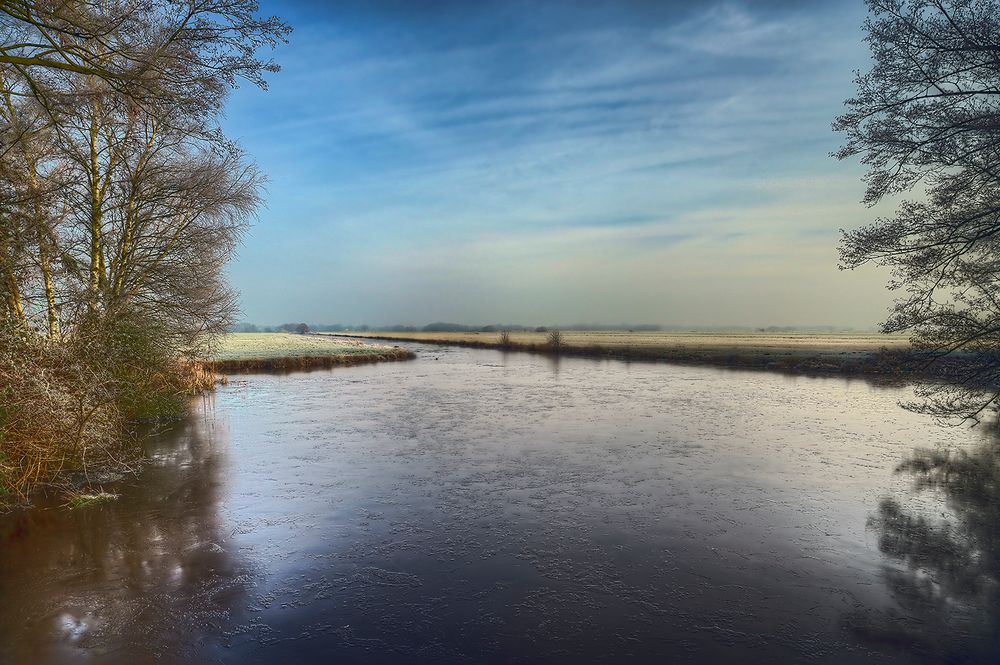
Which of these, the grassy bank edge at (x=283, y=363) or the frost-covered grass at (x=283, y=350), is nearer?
the grassy bank edge at (x=283, y=363)

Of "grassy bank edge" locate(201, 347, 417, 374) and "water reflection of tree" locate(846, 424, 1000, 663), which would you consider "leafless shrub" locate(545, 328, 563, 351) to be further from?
"water reflection of tree" locate(846, 424, 1000, 663)

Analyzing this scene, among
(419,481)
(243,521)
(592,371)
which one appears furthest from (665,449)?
(592,371)

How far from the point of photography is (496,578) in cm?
567

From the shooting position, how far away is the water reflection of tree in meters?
4.62

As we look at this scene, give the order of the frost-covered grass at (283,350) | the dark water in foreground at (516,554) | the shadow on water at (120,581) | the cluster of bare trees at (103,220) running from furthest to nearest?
the frost-covered grass at (283,350), the cluster of bare trees at (103,220), the dark water in foreground at (516,554), the shadow on water at (120,581)

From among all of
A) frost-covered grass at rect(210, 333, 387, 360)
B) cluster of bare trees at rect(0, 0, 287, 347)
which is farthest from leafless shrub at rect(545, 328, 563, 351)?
cluster of bare trees at rect(0, 0, 287, 347)

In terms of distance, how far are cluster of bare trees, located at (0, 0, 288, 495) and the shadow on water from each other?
1.70m

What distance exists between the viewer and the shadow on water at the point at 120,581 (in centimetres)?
444

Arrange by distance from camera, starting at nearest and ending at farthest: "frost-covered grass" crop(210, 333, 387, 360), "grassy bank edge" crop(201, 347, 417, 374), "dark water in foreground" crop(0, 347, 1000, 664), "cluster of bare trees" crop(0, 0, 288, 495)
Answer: "dark water in foreground" crop(0, 347, 1000, 664)
"cluster of bare trees" crop(0, 0, 288, 495)
"grassy bank edge" crop(201, 347, 417, 374)
"frost-covered grass" crop(210, 333, 387, 360)

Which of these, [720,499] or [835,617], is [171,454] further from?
[835,617]

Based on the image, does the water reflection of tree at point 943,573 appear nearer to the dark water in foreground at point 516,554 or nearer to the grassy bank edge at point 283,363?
the dark water in foreground at point 516,554

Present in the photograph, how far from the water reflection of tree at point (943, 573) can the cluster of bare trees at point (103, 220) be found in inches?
417

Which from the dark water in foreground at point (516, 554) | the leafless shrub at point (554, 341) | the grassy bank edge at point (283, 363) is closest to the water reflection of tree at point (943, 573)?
the dark water in foreground at point (516, 554)

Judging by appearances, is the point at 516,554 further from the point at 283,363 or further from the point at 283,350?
the point at 283,350
